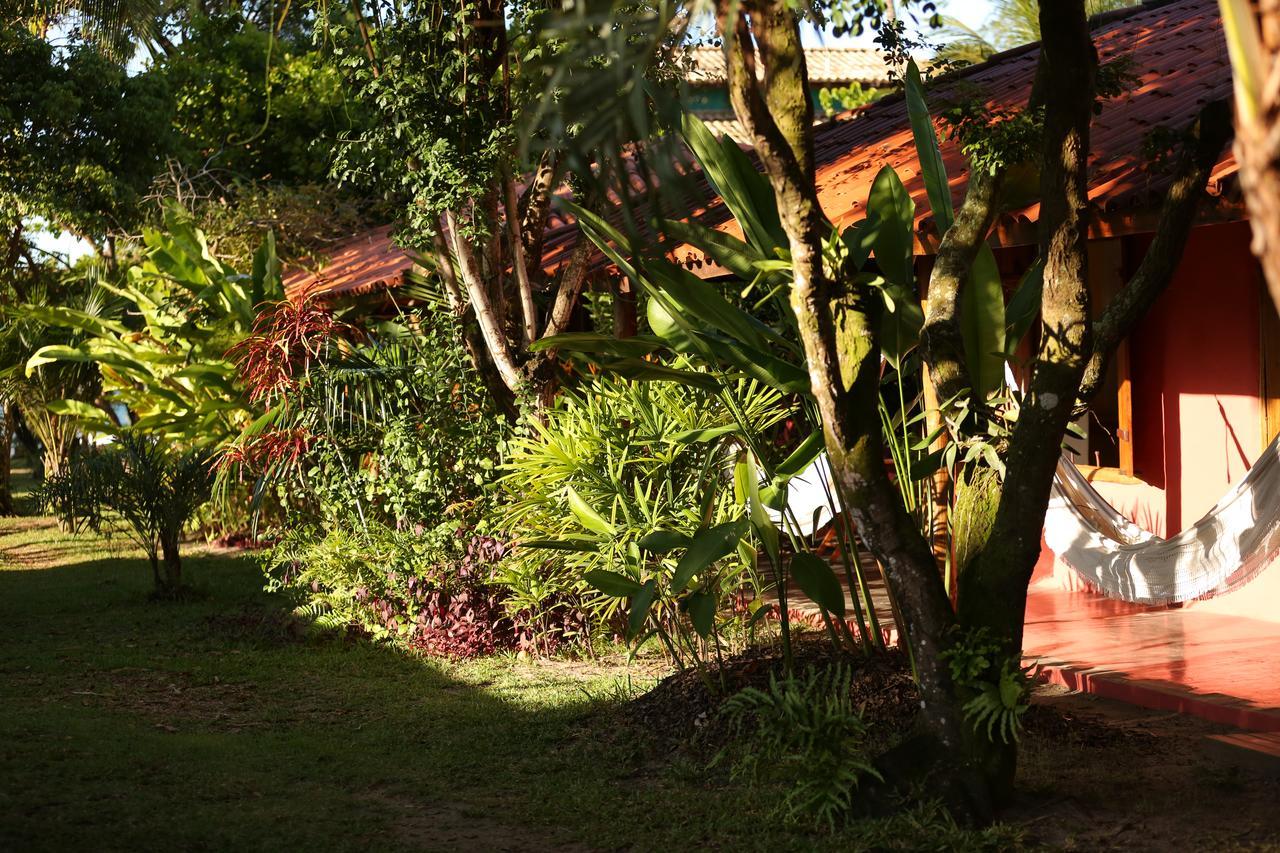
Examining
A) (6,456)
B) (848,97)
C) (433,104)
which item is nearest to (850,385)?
(433,104)

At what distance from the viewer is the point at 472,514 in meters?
8.15

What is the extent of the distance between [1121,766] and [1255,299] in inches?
135

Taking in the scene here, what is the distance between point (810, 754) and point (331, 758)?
2254mm

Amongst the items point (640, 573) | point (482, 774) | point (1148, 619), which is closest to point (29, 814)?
point (482, 774)

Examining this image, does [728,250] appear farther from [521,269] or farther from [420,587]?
[420,587]

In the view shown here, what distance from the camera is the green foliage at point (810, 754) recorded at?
4.56 meters

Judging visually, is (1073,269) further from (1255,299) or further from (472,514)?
(472,514)

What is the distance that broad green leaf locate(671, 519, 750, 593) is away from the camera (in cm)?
500

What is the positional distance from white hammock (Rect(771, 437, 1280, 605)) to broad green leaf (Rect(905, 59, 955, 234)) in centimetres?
132

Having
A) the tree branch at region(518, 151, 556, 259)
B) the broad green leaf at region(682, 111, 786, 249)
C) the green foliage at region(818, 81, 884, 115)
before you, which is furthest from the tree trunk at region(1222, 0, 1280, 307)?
the green foliage at region(818, 81, 884, 115)

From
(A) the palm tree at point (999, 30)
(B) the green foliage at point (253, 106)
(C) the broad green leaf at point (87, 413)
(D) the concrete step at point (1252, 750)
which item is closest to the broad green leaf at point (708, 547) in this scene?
(D) the concrete step at point (1252, 750)

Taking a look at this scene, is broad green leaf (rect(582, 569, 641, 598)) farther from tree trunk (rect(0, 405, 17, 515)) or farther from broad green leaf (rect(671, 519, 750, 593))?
tree trunk (rect(0, 405, 17, 515))

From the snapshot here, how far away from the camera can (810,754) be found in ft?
15.1

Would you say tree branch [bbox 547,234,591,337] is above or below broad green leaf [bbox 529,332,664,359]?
above
